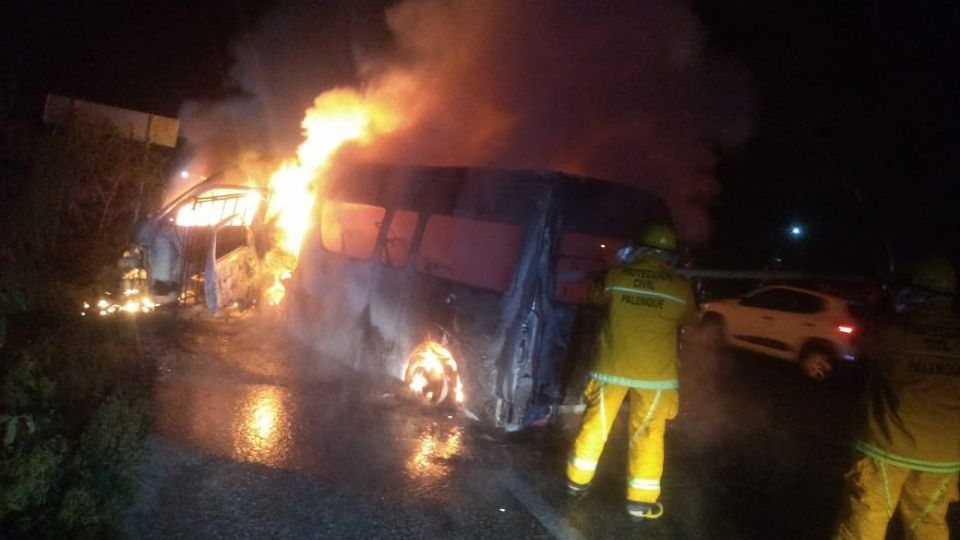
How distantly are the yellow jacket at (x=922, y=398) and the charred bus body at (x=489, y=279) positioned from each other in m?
2.11

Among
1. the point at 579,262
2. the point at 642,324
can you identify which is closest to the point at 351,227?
the point at 579,262

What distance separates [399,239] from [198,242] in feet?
13.3

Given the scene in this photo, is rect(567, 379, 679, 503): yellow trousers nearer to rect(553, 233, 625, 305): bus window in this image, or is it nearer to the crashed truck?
rect(553, 233, 625, 305): bus window

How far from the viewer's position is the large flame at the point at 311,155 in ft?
27.2

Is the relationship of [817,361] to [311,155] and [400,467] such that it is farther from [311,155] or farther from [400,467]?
[311,155]

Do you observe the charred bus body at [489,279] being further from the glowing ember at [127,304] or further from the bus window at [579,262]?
the glowing ember at [127,304]

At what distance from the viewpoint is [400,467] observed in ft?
15.4

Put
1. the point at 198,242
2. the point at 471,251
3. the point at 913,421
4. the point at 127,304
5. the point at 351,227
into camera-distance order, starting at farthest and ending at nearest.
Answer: the point at 198,242, the point at 127,304, the point at 351,227, the point at 471,251, the point at 913,421

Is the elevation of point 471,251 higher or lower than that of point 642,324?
higher

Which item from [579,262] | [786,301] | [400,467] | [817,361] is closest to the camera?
[400,467]

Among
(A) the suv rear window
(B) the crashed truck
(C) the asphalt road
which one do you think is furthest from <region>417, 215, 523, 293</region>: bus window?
(A) the suv rear window

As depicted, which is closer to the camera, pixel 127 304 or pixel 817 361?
pixel 127 304

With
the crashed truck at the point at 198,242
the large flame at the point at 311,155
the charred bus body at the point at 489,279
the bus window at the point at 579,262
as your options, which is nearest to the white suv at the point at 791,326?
the bus window at the point at 579,262

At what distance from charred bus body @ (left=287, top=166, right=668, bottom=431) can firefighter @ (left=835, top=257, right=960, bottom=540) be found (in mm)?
2072
